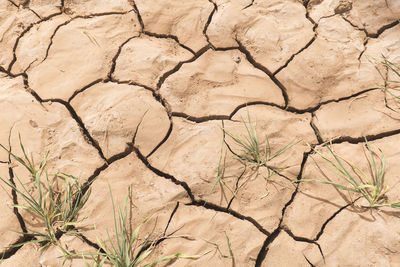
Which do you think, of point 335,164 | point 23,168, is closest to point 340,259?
point 335,164

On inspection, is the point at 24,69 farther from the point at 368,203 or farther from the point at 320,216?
the point at 368,203

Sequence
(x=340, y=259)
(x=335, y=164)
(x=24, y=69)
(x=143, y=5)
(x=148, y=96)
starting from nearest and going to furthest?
(x=340, y=259), (x=335, y=164), (x=148, y=96), (x=24, y=69), (x=143, y=5)

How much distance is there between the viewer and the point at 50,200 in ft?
5.77

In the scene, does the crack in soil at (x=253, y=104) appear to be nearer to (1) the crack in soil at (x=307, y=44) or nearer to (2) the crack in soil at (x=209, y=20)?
(1) the crack in soil at (x=307, y=44)

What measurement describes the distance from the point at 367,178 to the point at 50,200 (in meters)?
1.69

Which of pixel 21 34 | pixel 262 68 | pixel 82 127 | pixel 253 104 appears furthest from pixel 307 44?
pixel 21 34

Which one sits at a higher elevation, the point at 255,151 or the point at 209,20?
the point at 209,20

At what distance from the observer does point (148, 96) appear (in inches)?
82.0

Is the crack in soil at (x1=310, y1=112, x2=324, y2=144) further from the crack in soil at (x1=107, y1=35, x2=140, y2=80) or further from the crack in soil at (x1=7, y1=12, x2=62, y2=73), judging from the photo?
the crack in soil at (x1=7, y1=12, x2=62, y2=73)

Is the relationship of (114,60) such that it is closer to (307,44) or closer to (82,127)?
(82,127)

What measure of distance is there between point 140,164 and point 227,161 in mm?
505

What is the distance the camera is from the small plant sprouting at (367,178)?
5.53 feet

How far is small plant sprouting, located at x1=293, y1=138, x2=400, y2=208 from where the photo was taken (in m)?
1.69

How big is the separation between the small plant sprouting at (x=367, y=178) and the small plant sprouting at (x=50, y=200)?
1.24 meters
